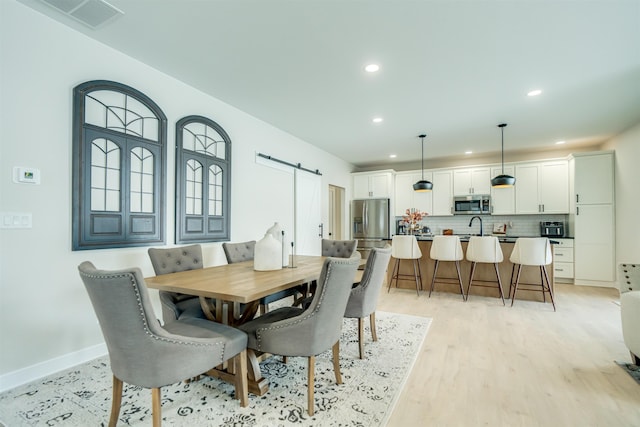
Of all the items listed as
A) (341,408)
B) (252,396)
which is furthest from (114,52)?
(341,408)

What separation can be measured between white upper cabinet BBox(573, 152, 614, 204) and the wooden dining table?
5749mm

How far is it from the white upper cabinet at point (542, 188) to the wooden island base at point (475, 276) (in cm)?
215

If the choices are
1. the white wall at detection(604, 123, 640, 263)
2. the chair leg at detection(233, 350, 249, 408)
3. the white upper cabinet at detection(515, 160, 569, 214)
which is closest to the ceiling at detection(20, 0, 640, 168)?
the white wall at detection(604, 123, 640, 263)

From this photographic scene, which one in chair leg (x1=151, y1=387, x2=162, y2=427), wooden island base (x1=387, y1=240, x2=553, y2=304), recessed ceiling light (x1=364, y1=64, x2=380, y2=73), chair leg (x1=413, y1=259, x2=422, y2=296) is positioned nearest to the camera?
chair leg (x1=151, y1=387, x2=162, y2=427)

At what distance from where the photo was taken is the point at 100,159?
99.8 inches

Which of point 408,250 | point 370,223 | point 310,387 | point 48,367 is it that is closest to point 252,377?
point 310,387

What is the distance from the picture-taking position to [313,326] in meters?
1.71

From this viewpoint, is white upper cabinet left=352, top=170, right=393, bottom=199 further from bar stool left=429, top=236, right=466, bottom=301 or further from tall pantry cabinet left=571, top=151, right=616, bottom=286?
tall pantry cabinet left=571, top=151, right=616, bottom=286

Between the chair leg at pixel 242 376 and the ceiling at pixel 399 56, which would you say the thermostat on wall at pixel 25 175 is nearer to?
the ceiling at pixel 399 56

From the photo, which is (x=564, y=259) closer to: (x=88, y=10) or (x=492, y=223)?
(x=492, y=223)

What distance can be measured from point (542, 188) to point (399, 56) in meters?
4.98

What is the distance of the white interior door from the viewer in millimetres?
5301

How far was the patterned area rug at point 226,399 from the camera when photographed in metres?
1.70

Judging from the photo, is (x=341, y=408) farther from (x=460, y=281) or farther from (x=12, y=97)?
(x=460, y=281)
